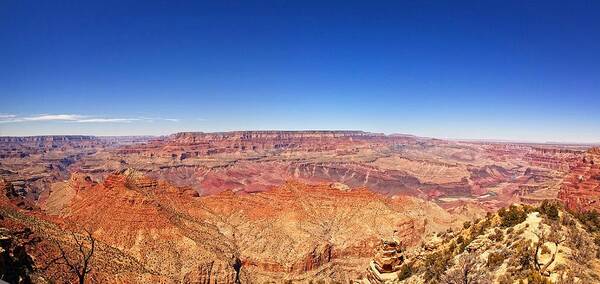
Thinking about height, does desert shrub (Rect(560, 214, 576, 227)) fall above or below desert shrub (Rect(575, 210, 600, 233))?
above

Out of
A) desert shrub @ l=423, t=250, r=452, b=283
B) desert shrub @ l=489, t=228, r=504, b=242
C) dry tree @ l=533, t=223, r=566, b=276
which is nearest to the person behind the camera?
dry tree @ l=533, t=223, r=566, b=276

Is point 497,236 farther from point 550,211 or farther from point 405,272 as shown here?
point 405,272

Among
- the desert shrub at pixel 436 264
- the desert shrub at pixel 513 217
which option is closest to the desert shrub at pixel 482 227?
the desert shrub at pixel 513 217

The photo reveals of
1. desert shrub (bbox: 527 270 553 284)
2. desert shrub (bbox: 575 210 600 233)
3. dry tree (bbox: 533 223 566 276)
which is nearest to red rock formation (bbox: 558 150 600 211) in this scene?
desert shrub (bbox: 575 210 600 233)

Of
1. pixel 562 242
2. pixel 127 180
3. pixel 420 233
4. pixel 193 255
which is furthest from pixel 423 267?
pixel 127 180

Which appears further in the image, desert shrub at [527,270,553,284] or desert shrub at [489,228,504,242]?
desert shrub at [489,228,504,242]

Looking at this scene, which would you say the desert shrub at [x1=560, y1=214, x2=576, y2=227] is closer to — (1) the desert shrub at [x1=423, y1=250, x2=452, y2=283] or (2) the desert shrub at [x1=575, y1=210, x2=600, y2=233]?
(2) the desert shrub at [x1=575, y1=210, x2=600, y2=233]
